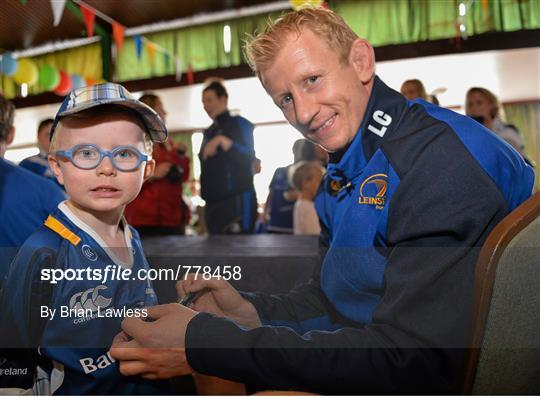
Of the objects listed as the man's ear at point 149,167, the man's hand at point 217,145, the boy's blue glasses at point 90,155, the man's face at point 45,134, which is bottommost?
the man's ear at point 149,167

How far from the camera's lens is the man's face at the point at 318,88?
431 millimetres

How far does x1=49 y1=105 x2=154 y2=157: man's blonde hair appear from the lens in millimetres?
409

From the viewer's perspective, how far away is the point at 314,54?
431mm

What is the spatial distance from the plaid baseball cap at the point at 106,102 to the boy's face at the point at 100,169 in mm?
11

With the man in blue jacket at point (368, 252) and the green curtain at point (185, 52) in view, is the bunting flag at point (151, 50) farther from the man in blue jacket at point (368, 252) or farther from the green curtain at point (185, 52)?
the man in blue jacket at point (368, 252)

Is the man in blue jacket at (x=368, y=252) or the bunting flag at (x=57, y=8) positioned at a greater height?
the bunting flag at (x=57, y=8)

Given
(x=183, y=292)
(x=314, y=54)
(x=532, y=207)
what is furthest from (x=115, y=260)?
(x=532, y=207)

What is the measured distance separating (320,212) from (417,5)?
1.58 feet

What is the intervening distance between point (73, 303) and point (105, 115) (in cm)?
18

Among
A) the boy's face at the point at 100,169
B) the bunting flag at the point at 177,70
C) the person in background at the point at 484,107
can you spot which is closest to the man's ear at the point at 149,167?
the boy's face at the point at 100,169

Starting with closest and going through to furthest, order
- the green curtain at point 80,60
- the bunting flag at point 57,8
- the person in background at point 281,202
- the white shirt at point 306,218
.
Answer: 1. the bunting flag at point 57,8
2. the green curtain at point 80,60
3. the white shirt at point 306,218
4. the person in background at point 281,202

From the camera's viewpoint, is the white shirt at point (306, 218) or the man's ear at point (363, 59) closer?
the man's ear at point (363, 59)

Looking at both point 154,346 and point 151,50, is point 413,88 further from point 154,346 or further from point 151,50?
point 154,346

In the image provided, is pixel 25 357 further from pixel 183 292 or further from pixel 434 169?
pixel 434 169
